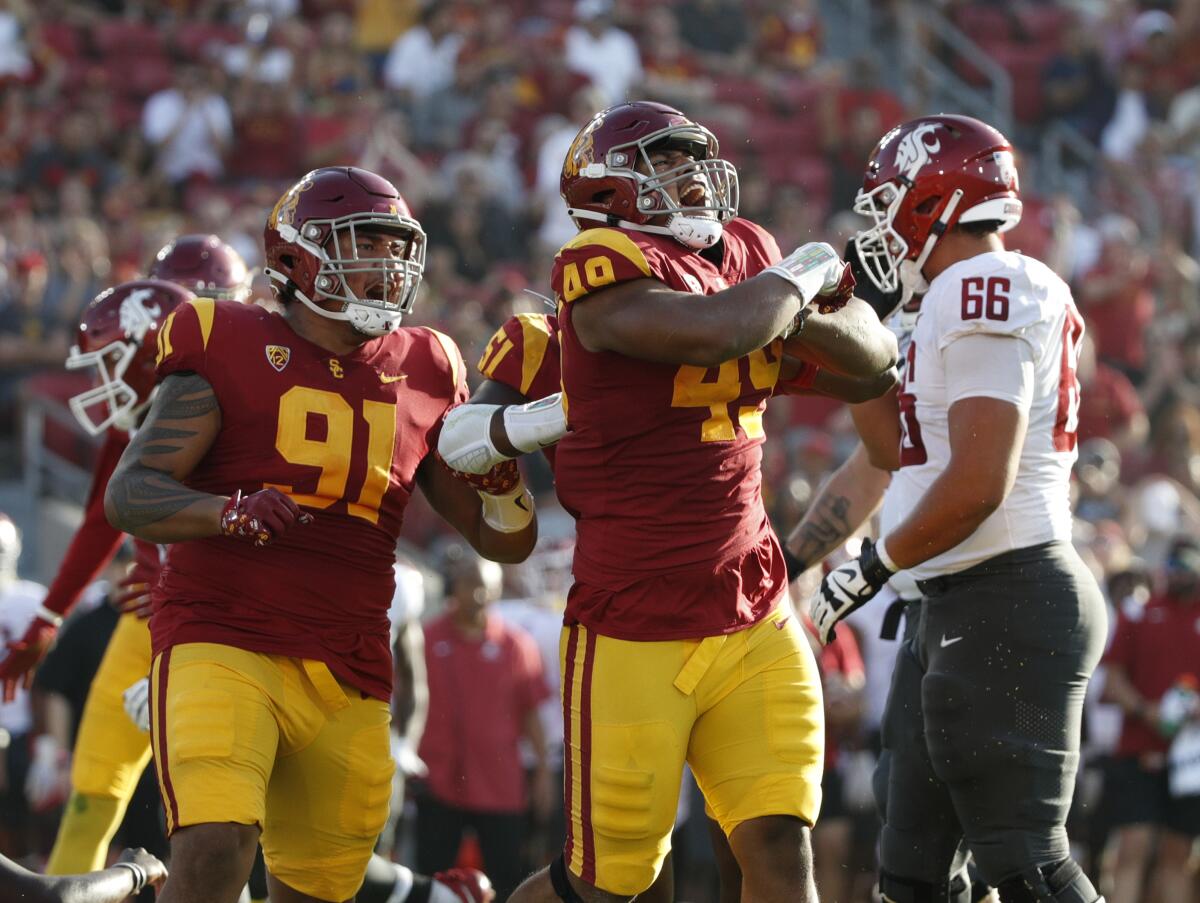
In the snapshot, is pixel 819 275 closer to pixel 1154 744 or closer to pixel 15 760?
pixel 1154 744

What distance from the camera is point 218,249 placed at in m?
6.02

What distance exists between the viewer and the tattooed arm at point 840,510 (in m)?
5.36

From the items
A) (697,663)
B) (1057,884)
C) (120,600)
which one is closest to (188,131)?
(120,600)

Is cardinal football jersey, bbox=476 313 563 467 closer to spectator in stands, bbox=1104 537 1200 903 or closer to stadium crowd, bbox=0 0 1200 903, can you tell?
stadium crowd, bbox=0 0 1200 903

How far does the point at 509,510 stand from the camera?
179 inches

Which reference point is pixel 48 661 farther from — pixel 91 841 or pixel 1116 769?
pixel 1116 769

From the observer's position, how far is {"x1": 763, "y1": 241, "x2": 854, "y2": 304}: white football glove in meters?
4.02

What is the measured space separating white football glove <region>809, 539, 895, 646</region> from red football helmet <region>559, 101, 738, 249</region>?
2.82 ft

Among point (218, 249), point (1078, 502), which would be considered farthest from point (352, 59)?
point (218, 249)

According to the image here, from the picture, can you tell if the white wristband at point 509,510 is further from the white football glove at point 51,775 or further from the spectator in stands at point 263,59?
the spectator in stands at point 263,59

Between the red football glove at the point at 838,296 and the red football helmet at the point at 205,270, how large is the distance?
2.35 meters

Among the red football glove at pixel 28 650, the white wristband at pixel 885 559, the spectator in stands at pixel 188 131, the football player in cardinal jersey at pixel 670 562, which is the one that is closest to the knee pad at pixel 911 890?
the football player in cardinal jersey at pixel 670 562

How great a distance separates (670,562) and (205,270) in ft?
7.93

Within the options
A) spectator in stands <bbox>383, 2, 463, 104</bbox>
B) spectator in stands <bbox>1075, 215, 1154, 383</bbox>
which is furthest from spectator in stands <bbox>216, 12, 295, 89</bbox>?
spectator in stands <bbox>1075, 215, 1154, 383</bbox>
